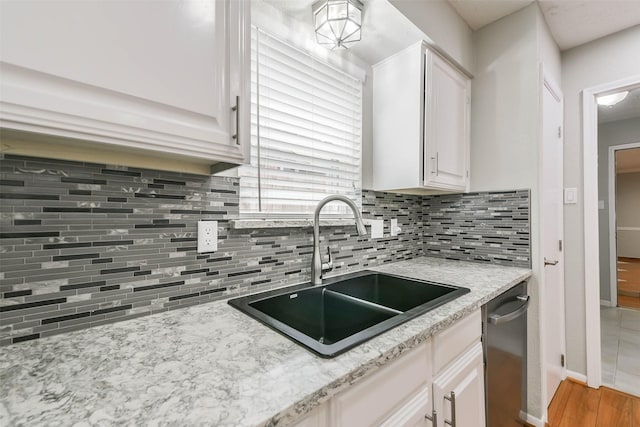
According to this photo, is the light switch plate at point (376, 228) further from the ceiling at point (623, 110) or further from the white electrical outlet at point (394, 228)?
the ceiling at point (623, 110)

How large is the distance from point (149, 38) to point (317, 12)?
2.89 feet

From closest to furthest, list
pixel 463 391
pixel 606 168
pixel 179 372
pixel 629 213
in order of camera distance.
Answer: pixel 179 372 < pixel 463 391 < pixel 606 168 < pixel 629 213

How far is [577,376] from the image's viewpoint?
203 centimetres

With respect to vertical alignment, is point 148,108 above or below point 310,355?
above

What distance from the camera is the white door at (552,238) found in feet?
5.54

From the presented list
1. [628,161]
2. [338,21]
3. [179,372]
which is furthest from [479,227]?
[628,161]

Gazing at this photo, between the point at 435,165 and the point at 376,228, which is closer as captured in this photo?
the point at 435,165

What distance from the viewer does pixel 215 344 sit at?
0.70 metres

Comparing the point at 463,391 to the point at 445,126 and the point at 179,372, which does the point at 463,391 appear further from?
the point at 445,126

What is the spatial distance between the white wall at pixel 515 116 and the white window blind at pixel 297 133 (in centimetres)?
86

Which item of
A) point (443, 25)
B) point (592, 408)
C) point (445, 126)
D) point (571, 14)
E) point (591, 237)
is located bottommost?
point (592, 408)

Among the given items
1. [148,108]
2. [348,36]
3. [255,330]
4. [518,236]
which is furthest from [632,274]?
[148,108]

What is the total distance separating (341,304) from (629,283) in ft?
18.6

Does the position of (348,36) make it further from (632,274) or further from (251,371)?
(632,274)
